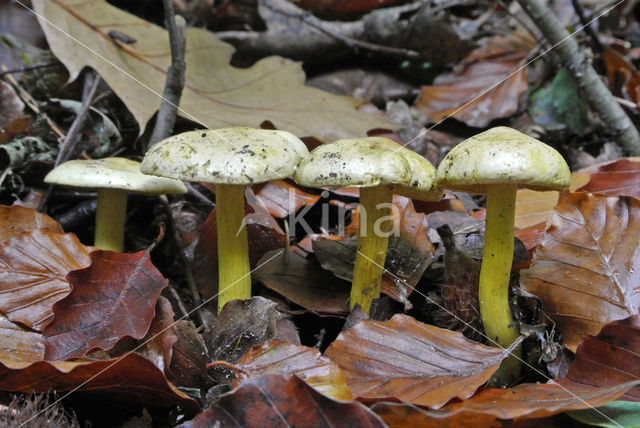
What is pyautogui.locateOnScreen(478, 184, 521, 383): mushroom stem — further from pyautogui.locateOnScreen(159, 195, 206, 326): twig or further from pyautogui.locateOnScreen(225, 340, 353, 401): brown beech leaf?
pyautogui.locateOnScreen(159, 195, 206, 326): twig

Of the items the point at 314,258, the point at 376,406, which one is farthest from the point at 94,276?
the point at 376,406

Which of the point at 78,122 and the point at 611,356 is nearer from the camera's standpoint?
the point at 611,356

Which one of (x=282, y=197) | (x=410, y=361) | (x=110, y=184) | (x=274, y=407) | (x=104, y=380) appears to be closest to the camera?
(x=274, y=407)

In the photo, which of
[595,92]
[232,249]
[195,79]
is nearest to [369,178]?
[232,249]

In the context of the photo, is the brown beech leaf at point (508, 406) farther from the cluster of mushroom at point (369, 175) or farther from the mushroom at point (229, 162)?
the mushroom at point (229, 162)

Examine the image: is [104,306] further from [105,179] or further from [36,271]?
[105,179]

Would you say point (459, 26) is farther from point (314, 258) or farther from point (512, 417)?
point (512, 417)
